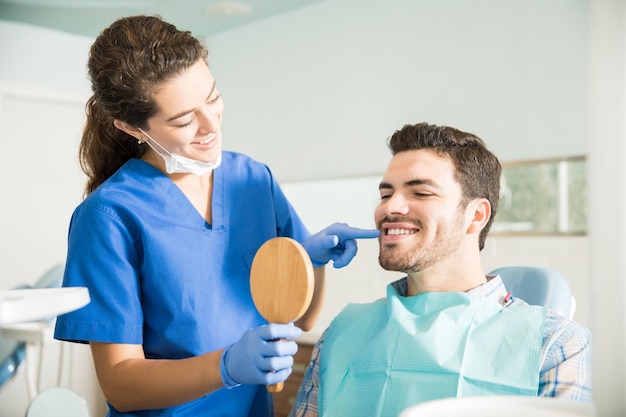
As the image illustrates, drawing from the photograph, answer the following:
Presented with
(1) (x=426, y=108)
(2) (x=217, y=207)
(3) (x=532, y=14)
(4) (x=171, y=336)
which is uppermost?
(3) (x=532, y=14)

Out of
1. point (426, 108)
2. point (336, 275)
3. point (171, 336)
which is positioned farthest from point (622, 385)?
point (336, 275)

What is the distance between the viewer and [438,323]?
4.75 feet

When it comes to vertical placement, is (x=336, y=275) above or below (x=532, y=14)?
below

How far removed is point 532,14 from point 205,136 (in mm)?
2045

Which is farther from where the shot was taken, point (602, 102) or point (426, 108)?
point (426, 108)

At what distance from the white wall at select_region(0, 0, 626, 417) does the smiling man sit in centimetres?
134

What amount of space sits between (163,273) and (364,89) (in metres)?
2.48

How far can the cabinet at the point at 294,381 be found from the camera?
3.16 metres

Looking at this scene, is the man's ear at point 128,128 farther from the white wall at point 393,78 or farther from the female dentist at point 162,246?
the white wall at point 393,78

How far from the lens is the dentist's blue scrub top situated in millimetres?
1383

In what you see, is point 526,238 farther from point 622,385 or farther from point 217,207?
point 622,385

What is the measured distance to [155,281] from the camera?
56.2 inches

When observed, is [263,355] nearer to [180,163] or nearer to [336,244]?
[336,244]

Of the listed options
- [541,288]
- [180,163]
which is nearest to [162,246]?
[180,163]
